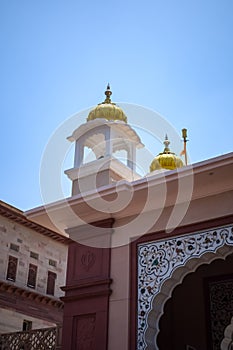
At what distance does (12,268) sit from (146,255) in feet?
30.9

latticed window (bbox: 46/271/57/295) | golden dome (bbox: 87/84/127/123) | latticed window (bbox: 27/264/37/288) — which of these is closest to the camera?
golden dome (bbox: 87/84/127/123)

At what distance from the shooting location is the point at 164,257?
6.56 meters

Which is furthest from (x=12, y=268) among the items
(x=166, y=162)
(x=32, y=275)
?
(x=166, y=162)

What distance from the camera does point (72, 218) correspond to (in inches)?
299

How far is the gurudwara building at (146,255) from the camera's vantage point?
634cm

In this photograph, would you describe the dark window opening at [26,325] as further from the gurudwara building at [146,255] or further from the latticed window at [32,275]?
the gurudwara building at [146,255]

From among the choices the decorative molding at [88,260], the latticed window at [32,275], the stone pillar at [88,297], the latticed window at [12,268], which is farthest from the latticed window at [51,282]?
the decorative molding at [88,260]

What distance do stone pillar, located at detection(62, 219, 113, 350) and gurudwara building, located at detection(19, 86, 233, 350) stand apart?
14mm

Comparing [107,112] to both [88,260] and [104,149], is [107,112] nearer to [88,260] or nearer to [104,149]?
[104,149]

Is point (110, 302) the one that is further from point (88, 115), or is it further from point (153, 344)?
point (88, 115)

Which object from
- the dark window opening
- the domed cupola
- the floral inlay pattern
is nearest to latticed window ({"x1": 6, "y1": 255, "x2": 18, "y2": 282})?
the dark window opening

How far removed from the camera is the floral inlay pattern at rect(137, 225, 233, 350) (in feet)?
20.5

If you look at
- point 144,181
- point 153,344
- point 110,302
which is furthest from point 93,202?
point 153,344

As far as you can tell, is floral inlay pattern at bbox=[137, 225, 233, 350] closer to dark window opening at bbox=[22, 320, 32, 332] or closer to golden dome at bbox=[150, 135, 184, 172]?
golden dome at bbox=[150, 135, 184, 172]
